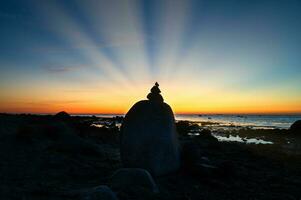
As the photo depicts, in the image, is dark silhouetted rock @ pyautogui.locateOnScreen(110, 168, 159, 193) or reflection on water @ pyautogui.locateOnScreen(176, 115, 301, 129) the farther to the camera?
reflection on water @ pyautogui.locateOnScreen(176, 115, 301, 129)

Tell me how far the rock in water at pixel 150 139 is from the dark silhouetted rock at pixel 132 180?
1.57 meters

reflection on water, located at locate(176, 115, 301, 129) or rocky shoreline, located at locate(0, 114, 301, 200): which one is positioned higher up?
reflection on water, located at locate(176, 115, 301, 129)

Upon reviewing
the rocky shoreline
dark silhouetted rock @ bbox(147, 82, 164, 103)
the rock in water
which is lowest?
the rocky shoreline

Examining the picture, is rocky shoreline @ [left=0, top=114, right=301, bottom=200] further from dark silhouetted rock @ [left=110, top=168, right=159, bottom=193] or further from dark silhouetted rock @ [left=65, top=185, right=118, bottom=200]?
dark silhouetted rock @ [left=110, top=168, right=159, bottom=193]

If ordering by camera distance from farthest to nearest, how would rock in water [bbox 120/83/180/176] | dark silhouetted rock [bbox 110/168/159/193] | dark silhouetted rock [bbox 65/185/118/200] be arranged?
rock in water [bbox 120/83/180/176] < dark silhouetted rock [bbox 110/168/159/193] < dark silhouetted rock [bbox 65/185/118/200]

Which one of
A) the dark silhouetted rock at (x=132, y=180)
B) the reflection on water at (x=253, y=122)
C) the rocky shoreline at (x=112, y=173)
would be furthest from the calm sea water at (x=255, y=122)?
the dark silhouetted rock at (x=132, y=180)

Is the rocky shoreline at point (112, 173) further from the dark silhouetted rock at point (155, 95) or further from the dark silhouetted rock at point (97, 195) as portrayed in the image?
the dark silhouetted rock at point (155, 95)

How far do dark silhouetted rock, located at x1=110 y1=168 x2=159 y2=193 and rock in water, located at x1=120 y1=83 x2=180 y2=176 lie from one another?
1.57m

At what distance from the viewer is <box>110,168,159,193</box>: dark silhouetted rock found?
7086 mm

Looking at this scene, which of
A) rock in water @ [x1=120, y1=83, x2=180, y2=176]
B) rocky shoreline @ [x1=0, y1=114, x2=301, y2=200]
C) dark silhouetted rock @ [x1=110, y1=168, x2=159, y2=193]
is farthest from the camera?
rock in water @ [x1=120, y1=83, x2=180, y2=176]

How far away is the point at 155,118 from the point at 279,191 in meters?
4.17

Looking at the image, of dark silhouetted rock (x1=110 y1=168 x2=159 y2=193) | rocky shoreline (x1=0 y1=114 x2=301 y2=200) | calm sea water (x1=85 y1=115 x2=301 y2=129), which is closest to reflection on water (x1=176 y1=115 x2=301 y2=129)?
calm sea water (x1=85 y1=115 x2=301 y2=129)

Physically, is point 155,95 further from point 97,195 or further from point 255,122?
point 255,122

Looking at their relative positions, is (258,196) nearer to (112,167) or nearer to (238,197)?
(238,197)
